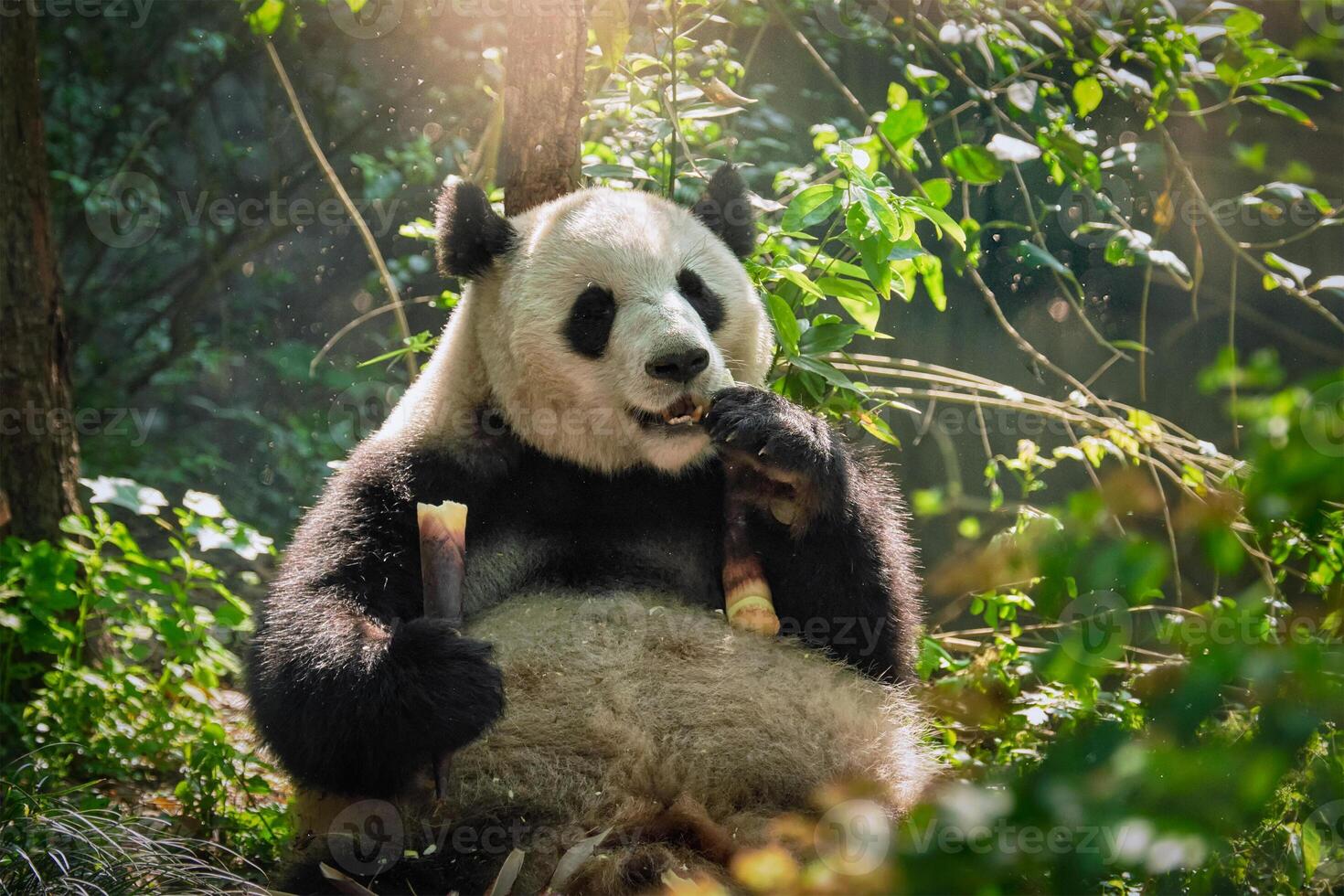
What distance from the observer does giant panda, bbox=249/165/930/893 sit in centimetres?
318

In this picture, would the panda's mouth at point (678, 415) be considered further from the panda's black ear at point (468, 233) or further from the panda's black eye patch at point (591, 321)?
the panda's black ear at point (468, 233)

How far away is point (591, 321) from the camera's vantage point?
3.80 m

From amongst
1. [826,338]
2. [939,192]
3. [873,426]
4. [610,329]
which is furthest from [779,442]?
[939,192]

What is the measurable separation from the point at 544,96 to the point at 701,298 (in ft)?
3.91

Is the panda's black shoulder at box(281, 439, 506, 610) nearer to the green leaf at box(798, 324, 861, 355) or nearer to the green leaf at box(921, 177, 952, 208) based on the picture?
the green leaf at box(798, 324, 861, 355)

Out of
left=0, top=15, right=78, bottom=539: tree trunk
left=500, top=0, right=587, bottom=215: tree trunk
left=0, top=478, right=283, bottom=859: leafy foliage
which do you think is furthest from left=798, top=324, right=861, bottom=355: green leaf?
left=0, top=15, right=78, bottom=539: tree trunk

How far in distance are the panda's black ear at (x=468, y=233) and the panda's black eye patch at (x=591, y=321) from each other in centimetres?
42

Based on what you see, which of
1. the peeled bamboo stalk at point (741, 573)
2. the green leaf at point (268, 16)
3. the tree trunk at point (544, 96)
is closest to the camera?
the peeled bamboo stalk at point (741, 573)

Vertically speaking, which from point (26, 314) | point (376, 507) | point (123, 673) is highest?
point (376, 507)

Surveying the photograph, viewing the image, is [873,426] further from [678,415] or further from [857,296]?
[678,415]

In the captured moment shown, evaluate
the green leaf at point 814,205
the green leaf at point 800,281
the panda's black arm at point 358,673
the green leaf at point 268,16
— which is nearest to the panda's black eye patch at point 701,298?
the green leaf at point 800,281

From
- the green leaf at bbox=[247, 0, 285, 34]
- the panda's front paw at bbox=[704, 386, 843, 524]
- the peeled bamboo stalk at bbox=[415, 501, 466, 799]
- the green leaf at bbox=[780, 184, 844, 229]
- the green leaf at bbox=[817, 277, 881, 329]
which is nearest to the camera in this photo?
the peeled bamboo stalk at bbox=[415, 501, 466, 799]

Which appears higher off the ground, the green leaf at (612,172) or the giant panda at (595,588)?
the green leaf at (612,172)

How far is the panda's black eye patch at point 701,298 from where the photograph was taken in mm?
3896
